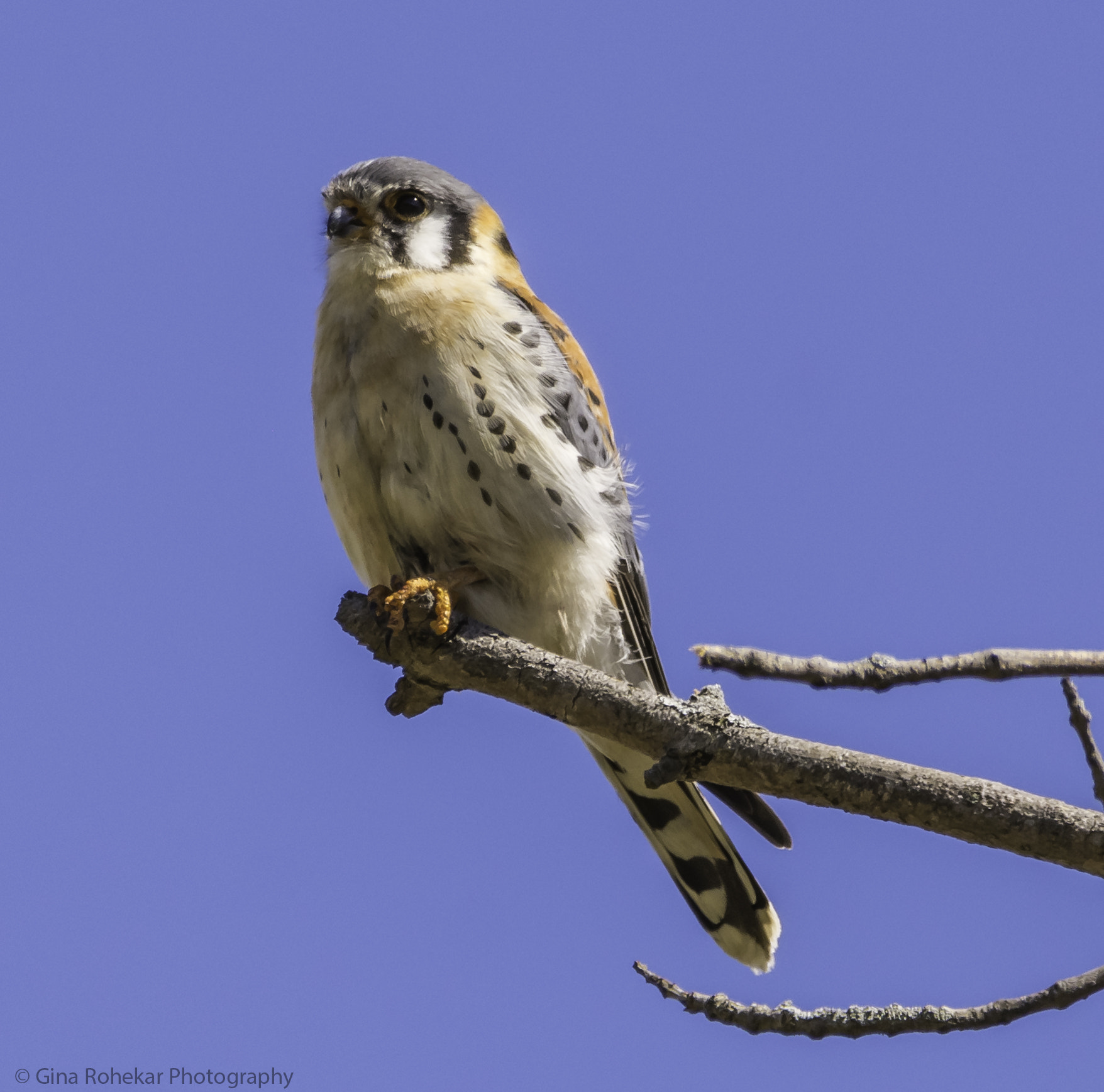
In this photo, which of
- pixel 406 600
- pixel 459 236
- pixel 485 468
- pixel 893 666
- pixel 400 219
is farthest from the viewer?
pixel 459 236

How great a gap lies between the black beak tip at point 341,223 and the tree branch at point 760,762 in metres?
2.01

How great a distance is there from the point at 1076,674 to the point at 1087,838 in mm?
309

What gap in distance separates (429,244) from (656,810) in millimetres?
2331

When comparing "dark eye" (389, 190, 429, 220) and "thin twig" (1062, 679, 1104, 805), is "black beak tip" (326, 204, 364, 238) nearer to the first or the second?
"dark eye" (389, 190, 429, 220)

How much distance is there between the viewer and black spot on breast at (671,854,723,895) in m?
4.70

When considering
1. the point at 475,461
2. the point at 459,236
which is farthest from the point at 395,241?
the point at 475,461

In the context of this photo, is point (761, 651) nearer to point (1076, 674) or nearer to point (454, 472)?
point (1076, 674)

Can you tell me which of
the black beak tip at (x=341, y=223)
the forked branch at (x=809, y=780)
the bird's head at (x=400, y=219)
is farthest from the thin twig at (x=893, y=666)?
the black beak tip at (x=341, y=223)

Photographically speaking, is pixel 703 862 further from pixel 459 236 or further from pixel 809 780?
pixel 459 236

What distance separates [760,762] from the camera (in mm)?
2686

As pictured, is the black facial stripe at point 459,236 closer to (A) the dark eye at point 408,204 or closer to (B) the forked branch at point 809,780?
(A) the dark eye at point 408,204

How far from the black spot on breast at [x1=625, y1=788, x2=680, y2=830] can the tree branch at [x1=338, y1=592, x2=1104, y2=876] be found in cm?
158

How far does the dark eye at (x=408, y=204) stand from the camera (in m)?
4.85

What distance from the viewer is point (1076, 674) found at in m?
Answer: 2.41
